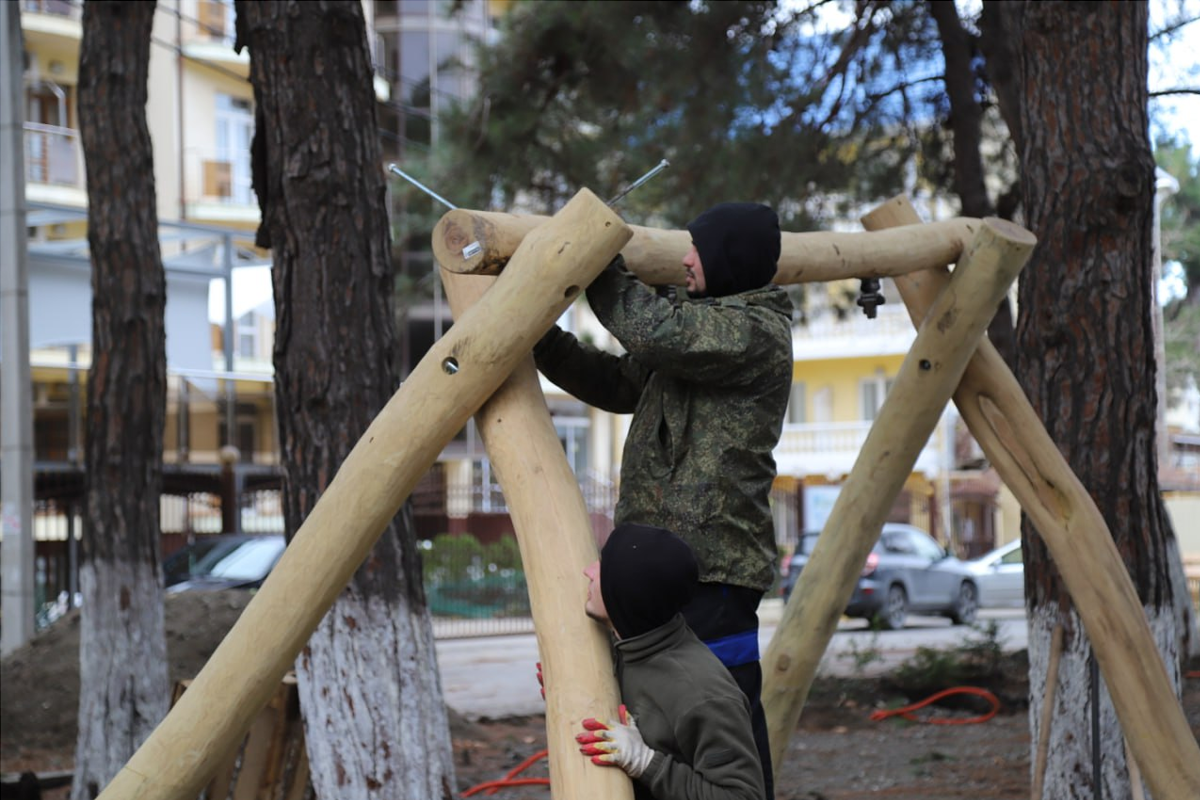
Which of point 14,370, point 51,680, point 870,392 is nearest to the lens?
point 14,370

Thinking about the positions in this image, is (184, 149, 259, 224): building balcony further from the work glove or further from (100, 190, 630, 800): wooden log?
the work glove

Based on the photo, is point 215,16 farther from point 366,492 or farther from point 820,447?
point 366,492

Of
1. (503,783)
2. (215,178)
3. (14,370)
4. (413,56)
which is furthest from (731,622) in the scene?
(413,56)

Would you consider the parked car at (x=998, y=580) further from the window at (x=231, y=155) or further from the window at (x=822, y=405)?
the window at (x=822, y=405)

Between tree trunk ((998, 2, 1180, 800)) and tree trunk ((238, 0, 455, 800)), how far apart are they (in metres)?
2.50

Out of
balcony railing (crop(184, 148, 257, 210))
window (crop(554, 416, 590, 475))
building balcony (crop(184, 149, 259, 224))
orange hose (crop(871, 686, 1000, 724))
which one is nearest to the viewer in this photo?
orange hose (crop(871, 686, 1000, 724))

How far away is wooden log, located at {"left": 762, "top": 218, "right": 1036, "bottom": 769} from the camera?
452cm

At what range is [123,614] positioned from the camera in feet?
24.6

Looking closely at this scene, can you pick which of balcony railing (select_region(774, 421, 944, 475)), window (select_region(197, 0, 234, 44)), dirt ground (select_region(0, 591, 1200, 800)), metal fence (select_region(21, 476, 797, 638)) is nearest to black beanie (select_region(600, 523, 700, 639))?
dirt ground (select_region(0, 591, 1200, 800))

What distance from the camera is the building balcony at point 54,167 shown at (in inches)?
1080

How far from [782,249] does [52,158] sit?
27.0 m

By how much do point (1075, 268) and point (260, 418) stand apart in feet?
87.1

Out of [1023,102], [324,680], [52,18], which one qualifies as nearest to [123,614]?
[324,680]

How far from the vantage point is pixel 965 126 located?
38.6ft
